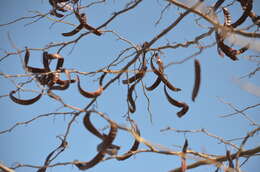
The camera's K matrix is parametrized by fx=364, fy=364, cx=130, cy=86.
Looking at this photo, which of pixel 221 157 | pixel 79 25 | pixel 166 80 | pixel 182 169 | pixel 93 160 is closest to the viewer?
pixel 93 160

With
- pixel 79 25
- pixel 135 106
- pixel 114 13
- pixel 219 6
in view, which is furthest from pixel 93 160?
pixel 219 6

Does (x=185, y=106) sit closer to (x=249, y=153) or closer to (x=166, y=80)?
(x=166, y=80)

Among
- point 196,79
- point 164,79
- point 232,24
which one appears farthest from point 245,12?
point 196,79

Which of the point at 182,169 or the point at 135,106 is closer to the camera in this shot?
the point at 182,169

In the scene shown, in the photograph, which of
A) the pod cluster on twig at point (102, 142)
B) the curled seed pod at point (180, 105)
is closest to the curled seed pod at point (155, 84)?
the curled seed pod at point (180, 105)

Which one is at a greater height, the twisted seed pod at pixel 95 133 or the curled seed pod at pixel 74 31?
the curled seed pod at pixel 74 31

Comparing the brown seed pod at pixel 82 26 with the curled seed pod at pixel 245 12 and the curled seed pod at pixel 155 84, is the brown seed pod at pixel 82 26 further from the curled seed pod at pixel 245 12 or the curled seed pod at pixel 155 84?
the curled seed pod at pixel 245 12

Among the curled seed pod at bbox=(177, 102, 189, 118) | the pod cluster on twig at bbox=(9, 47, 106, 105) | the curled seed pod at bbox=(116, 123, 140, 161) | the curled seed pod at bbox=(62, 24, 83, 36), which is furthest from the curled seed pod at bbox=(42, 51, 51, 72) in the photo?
the curled seed pod at bbox=(177, 102, 189, 118)

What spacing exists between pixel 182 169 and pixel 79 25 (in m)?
1.31

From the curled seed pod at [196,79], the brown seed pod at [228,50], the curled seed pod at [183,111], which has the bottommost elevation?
the curled seed pod at [196,79]

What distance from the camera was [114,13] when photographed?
2404 mm

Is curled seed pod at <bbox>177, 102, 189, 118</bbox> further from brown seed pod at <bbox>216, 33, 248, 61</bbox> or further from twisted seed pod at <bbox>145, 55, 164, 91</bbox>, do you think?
brown seed pod at <bbox>216, 33, 248, 61</bbox>

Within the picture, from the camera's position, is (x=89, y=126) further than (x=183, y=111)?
No

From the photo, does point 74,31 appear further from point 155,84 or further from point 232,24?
point 232,24
